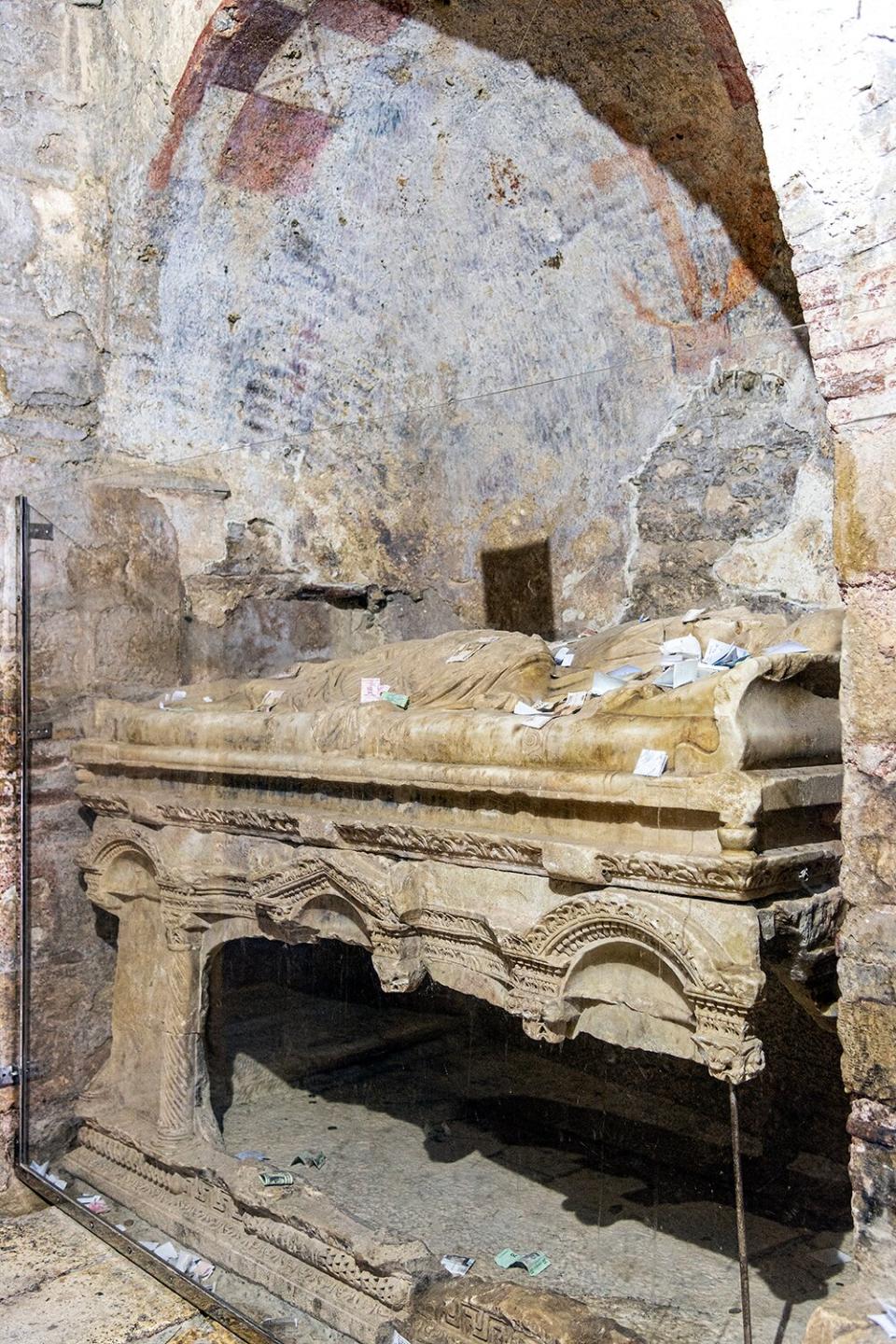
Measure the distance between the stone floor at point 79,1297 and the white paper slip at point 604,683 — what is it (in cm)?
217

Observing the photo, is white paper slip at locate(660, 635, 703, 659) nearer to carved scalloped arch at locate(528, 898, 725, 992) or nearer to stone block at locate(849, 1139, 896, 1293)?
carved scalloped arch at locate(528, 898, 725, 992)

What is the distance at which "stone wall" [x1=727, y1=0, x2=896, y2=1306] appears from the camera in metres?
2.38

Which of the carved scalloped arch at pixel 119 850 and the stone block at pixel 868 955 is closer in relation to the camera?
the stone block at pixel 868 955

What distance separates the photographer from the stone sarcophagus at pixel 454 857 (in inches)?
104

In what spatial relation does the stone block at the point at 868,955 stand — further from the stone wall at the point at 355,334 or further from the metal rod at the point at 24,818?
the metal rod at the point at 24,818

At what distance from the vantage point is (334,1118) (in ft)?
14.0

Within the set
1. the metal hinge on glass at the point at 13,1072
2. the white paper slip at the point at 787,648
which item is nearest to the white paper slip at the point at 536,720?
the white paper slip at the point at 787,648

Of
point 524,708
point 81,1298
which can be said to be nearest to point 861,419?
point 524,708

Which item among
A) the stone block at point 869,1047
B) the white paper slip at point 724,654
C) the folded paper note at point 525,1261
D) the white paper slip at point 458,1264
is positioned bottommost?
the white paper slip at point 458,1264

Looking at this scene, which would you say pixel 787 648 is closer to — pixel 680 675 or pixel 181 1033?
pixel 680 675

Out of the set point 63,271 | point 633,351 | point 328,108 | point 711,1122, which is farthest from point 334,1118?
point 328,108

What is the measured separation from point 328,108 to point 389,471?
5.09 ft

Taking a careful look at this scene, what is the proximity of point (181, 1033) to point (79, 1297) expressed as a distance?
0.86m

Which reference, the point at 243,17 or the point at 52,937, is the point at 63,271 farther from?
the point at 52,937
